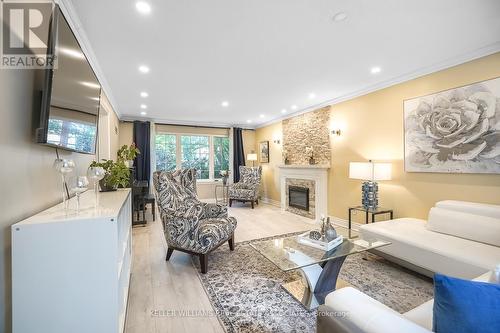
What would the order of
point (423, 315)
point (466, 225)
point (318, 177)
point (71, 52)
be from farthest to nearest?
point (318, 177) → point (466, 225) → point (71, 52) → point (423, 315)

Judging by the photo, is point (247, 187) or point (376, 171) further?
point (247, 187)

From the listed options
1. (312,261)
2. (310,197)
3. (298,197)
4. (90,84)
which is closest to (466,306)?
(312,261)

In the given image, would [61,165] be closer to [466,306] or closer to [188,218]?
[188,218]

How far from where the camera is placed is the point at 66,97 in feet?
4.88

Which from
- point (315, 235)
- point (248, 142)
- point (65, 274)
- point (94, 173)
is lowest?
point (315, 235)

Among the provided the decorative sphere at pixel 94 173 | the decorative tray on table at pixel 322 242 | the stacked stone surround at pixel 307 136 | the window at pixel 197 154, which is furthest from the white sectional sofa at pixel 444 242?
the window at pixel 197 154

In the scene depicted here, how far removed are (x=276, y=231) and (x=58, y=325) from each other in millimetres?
3193

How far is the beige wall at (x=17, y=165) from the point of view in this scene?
3.52ft

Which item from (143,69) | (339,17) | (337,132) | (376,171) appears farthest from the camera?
(337,132)

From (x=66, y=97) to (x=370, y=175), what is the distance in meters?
3.45

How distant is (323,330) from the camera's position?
97 cm

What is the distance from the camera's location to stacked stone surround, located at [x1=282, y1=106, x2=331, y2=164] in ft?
15.2

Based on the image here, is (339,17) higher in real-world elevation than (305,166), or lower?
higher

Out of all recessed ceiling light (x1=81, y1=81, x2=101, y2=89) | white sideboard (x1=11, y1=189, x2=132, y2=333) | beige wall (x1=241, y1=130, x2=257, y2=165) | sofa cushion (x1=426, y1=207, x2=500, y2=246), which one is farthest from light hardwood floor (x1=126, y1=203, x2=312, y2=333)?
beige wall (x1=241, y1=130, x2=257, y2=165)
